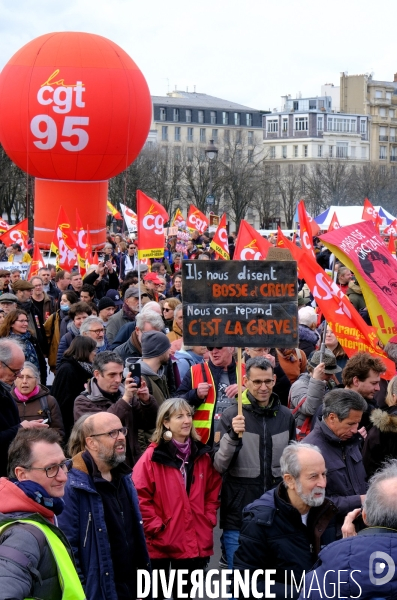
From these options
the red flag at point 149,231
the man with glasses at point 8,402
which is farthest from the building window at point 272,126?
the man with glasses at point 8,402

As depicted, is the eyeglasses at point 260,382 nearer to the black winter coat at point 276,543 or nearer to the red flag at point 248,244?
the black winter coat at point 276,543

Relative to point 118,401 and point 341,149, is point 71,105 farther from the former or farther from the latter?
point 341,149

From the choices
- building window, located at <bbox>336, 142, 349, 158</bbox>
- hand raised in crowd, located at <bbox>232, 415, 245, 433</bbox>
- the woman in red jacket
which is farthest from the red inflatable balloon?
building window, located at <bbox>336, 142, 349, 158</bbox>

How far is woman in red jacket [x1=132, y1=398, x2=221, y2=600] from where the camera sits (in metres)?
5.99

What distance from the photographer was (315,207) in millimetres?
86062

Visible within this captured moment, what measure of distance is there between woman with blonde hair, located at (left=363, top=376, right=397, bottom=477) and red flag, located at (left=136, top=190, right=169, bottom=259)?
7.79 meters

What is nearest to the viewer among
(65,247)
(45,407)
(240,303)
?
(240,303)

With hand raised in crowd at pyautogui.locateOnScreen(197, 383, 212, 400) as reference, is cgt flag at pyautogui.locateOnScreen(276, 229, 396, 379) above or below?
above

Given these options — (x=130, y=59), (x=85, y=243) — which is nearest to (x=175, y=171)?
(x=130, y=59)

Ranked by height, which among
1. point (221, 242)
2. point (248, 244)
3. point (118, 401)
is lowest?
point (118, 401)

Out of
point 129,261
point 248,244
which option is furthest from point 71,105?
point 248,244

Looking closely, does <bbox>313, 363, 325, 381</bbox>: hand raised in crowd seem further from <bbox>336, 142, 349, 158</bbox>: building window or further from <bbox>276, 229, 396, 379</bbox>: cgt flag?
<bbox>336, 142, 349, 158</bbox>: building window

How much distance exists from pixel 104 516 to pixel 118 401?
1576 millimetres

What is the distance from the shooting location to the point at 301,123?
11512cm
